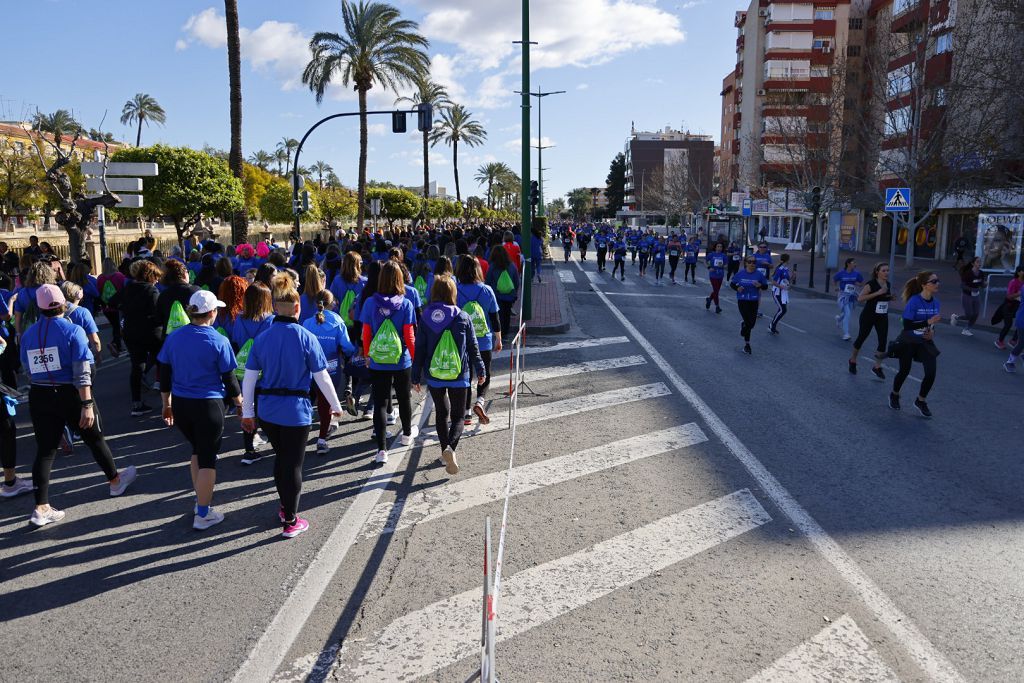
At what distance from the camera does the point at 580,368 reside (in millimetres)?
11422

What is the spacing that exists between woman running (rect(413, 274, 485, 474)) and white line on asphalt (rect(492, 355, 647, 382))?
3.95 meters

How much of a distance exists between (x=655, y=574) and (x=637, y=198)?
135m

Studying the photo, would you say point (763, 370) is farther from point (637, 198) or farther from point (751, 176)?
point (637, 198)

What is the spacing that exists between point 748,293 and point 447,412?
8259 mm

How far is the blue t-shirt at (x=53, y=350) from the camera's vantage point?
5414 mm

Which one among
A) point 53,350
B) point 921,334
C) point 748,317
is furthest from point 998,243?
point 53,350

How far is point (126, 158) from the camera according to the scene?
32312 mm

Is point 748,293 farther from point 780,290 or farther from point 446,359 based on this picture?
point 446,359

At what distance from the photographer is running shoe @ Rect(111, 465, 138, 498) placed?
6090 millimetres

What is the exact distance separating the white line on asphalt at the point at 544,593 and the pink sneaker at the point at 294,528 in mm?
1439

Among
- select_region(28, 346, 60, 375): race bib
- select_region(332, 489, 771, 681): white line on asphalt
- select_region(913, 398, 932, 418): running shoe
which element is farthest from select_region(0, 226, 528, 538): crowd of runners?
select_region(913, 398, 932, 418): running shoe

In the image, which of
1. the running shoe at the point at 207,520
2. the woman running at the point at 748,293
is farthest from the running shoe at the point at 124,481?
the woman running at the point at 748,293

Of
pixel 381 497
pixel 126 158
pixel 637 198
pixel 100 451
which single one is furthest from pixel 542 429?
pixel 637 198

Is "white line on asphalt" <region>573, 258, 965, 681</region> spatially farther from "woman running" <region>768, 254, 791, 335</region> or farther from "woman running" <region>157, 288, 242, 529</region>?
"woman running" <region>768, 254, 791, 335</region>
